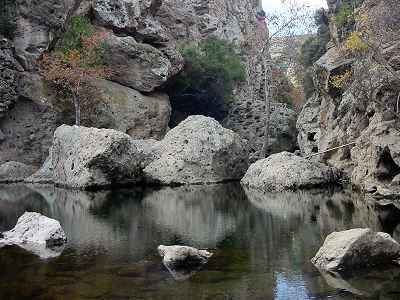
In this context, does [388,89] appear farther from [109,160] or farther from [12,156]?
[12,156]

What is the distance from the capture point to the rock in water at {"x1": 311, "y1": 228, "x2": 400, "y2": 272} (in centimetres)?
1127

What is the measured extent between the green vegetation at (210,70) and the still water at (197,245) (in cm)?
2253

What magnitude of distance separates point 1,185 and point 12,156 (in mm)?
5650

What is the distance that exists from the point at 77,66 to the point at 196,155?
12.5m

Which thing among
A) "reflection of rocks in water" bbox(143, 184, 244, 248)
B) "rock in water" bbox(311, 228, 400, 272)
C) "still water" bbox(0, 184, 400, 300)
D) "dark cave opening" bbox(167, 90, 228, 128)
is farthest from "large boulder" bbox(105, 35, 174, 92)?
"rock in water" bbox(311, 228, 400, 272)

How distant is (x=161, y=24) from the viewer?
51281 millimetres

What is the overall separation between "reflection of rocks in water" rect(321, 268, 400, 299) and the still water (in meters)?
0.02

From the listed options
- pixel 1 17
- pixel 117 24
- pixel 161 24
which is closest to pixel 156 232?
pixel 1 17

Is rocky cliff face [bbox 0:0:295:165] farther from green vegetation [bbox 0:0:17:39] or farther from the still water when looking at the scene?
the still water

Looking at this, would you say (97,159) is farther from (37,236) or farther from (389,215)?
(389,215)

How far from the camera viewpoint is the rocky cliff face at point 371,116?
23080 millimetres

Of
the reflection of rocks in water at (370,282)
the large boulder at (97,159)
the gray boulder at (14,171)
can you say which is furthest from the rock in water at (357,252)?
the gray boulder at (14,171)

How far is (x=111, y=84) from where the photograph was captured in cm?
4250

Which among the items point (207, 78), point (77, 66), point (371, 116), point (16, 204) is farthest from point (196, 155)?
point (207, 78)
